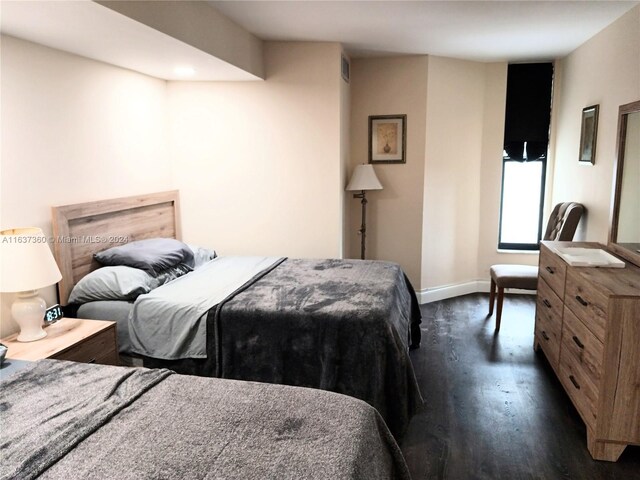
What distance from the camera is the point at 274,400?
5.15ft

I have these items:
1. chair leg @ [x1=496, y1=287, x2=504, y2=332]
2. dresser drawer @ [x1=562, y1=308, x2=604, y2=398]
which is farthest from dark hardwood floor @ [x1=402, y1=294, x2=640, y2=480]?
dresser drawer @ [x1=562, y1=308, x2=604, y2=398]

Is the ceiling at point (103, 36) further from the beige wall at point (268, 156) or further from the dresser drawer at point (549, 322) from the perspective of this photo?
the dresser drawer at point (549, 322)

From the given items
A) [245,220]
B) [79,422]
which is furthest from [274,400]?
[245,220]

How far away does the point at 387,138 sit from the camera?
15.5ft

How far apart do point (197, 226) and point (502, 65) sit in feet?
11.3

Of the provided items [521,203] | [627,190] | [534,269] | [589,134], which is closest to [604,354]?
[627,190]

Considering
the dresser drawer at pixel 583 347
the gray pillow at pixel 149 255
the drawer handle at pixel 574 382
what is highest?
the gray pillow at pixel 149 255

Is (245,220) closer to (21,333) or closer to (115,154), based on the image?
(115,154)

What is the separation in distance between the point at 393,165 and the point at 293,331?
2680 millimetres

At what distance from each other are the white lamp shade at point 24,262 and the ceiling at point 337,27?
100cm

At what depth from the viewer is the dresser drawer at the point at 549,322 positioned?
2996 millimetres

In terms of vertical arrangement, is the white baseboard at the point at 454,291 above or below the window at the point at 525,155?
below

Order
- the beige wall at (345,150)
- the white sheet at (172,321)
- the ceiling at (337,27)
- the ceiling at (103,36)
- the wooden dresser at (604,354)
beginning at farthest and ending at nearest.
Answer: the beige wall at (345,150) → the white sheet at (172,321) → the ceiling at (337,27) → the wooden dresser at (604,354) → the ceiling at (103,36)

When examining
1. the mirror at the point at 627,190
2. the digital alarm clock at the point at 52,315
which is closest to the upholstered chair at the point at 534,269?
the mirror at the point at 627,190
